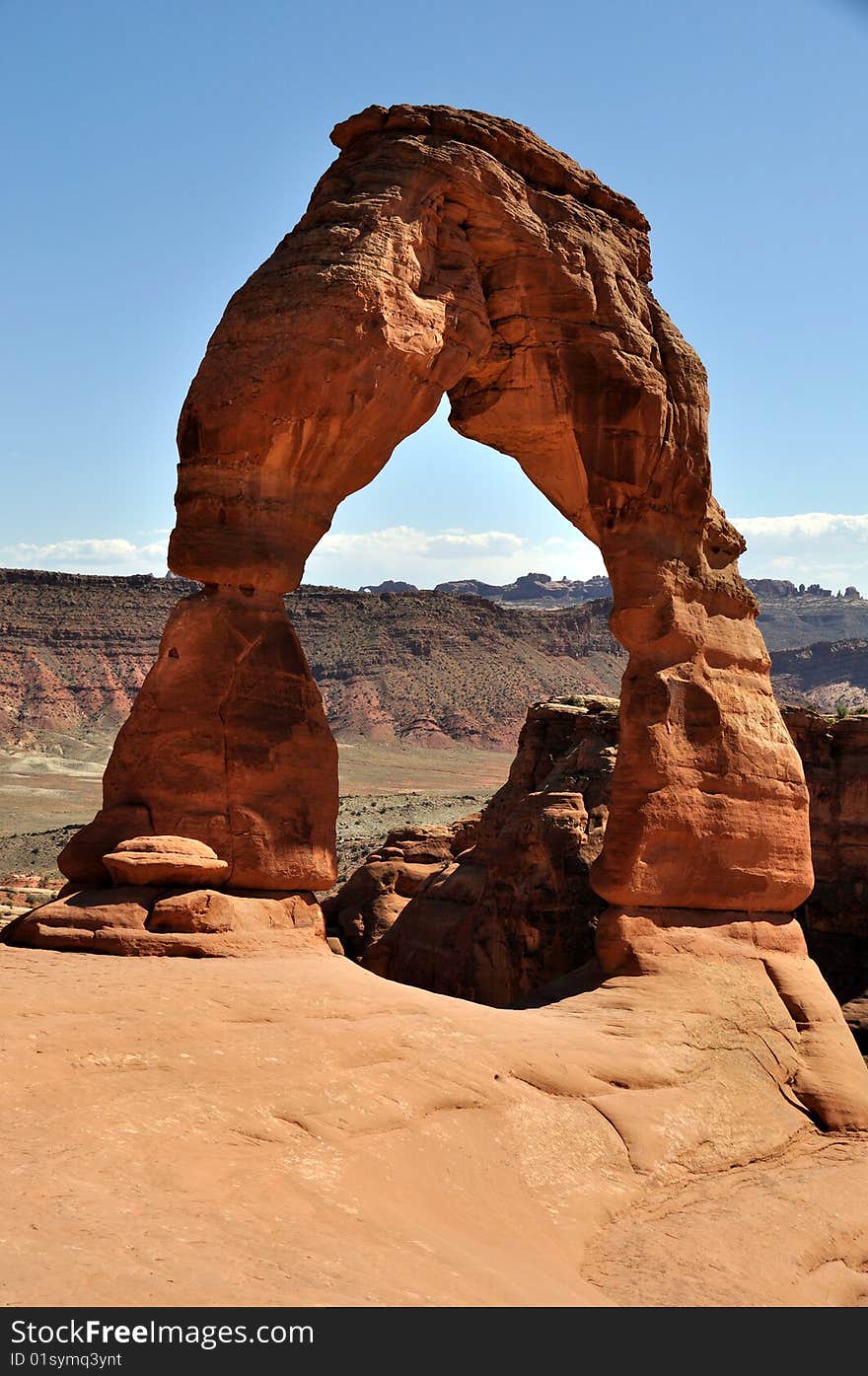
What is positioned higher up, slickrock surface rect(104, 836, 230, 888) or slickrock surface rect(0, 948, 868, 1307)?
slickrock surface rect(104, 836, 230, 888)

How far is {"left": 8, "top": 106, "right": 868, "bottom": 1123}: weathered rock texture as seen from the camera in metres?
11.0

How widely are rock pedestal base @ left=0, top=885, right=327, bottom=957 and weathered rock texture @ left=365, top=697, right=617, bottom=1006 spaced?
15.3 ft

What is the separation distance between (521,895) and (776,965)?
3605 millimetres

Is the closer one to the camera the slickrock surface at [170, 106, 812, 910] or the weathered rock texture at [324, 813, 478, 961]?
the slickrock surface at [170, 106, 812, 910]

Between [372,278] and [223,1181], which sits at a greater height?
[372,278]

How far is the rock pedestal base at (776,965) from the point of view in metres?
11.5

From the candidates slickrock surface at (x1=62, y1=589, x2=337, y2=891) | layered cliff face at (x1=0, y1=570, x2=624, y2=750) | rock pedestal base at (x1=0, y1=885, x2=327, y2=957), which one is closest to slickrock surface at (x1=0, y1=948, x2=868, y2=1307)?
rock pedestal base at (x1=0, y1=885, x2=327, y2=957)

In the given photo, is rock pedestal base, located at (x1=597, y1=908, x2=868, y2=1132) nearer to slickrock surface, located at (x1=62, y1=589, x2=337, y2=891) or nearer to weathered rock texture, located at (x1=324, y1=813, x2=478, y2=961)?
slickrock surface, located at (x1=62, y1=589, x2=337, y2=891)

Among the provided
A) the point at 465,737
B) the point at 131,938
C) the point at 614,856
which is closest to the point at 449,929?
the point at 614,856

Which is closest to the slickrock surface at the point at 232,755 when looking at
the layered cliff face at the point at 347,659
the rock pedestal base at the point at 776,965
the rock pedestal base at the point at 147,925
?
the rock pedestal base at the point at 147,925
